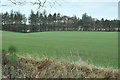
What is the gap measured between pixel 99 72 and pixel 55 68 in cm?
76

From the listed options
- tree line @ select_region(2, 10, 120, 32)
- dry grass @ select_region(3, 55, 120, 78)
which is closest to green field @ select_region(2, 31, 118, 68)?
dry grass @ select_region(3, 55, 120, 78)

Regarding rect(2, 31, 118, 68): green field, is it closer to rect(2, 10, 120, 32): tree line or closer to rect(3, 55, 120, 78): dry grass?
rect(3, 55, 120, 78): dry grass

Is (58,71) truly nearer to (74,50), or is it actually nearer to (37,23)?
(74,50)

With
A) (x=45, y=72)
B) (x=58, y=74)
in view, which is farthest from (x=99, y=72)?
(x=45, y=72)

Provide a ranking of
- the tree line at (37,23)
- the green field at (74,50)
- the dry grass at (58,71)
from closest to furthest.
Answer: the dry grass at (58,71)
the green field at (74,50)
the tree line at (37,23)

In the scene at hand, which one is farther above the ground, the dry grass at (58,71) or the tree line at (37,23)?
the tree line at (37,23)

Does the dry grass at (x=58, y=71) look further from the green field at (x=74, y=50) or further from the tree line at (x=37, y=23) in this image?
the tree line at (x=37, y=23)

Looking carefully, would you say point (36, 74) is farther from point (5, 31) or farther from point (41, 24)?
point (5, 31)

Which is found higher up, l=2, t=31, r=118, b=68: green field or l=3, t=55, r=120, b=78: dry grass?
l=2, t=31, r=118, b=68: green field

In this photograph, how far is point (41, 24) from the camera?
46.0ft

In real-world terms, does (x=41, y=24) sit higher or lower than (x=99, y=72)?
higher

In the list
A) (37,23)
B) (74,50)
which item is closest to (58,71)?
(74,50)

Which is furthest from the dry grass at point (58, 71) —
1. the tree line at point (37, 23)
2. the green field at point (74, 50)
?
the tree line at point (37, 23)

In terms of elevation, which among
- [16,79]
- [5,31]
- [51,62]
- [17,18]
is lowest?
[16,79]
